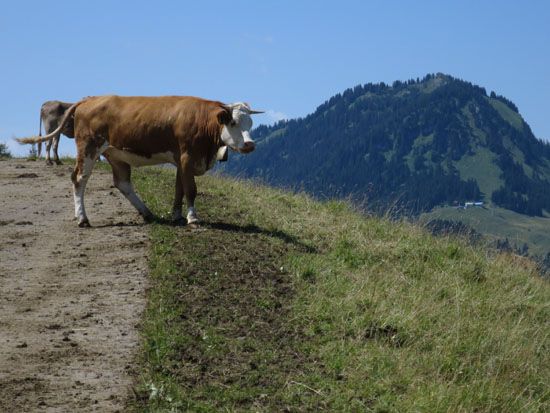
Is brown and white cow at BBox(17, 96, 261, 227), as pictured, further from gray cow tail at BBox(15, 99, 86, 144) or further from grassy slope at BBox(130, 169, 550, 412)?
grassy slope at BBox(130, 169, 550, 412)

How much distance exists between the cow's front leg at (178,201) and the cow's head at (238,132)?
1.07 m

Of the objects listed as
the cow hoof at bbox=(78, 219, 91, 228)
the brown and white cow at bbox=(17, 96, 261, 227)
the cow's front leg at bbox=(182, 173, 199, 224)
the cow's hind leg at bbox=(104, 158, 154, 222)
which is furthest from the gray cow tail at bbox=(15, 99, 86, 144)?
the cow's front leg at bbox=(182, 173, 199, 224)

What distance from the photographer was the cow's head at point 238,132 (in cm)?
1561

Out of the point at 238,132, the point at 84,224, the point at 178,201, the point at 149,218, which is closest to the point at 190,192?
the point at 178,201

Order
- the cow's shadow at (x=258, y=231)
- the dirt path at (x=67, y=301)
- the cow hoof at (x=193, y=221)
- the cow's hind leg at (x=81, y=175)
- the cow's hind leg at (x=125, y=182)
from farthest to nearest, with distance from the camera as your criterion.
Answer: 1. the cow's hind leg at (x=125, y=182)
2. the cow's hind leg at (x=81, y=175)
3. the cow hoof at (x=193, y=221)
4. the cow's shadow at (x=258, y=231)
5. the dirt path at (x=67, y=301)

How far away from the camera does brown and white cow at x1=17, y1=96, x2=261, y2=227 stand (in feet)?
51.9

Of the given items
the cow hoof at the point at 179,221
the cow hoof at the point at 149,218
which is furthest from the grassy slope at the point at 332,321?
the cow hoof at the point at 149,218

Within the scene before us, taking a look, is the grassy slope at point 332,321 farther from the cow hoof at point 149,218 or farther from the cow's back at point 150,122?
the cow's back at point 150,122

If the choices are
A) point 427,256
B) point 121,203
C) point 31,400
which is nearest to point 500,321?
point 427,256

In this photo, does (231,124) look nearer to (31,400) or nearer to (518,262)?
(518,262)

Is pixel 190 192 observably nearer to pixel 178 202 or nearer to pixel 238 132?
pixel 178 202

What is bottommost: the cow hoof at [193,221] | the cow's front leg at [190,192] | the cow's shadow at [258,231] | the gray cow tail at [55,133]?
the cow's shadow at [258,231]

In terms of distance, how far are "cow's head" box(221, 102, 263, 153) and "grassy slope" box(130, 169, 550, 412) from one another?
1.42 meters

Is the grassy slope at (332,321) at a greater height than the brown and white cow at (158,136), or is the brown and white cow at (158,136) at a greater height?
the brown and white cow at (158,136)
